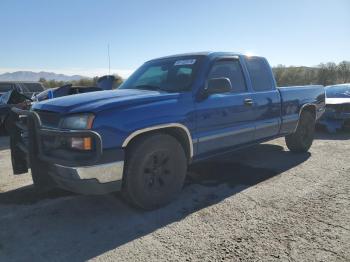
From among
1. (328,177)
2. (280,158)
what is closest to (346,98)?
(280,158)

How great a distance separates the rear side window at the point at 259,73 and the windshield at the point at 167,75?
113cm

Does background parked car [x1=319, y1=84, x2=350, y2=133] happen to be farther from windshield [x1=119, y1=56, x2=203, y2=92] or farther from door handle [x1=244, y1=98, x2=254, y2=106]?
windshield [x1=119, y1=56, x2=203, y2=92]

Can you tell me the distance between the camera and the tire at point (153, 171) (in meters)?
3.68

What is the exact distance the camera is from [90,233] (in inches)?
136

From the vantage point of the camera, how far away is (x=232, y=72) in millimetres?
5090

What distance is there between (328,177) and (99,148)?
11.9 feet

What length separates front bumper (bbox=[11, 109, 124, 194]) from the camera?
332 cm

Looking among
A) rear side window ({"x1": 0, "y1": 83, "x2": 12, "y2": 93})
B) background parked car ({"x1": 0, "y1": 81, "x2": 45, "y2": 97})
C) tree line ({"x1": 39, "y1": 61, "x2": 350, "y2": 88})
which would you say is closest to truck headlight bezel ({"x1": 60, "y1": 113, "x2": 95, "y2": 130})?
background parked car ({"x1": 0, "y1": 81, "x2": 45, "y2": 97})

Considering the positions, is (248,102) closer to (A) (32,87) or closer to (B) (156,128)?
(B) (156,128)

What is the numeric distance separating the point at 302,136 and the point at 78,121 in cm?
481

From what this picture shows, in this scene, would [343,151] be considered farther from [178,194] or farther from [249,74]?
[178,194]

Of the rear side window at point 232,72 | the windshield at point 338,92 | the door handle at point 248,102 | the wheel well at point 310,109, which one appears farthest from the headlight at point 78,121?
the windshield at point 338,92

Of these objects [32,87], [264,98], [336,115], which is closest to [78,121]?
[264,98]

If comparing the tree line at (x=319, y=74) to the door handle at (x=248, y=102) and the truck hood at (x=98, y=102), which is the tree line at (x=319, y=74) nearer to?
the door handle at (x=248, y=102)
